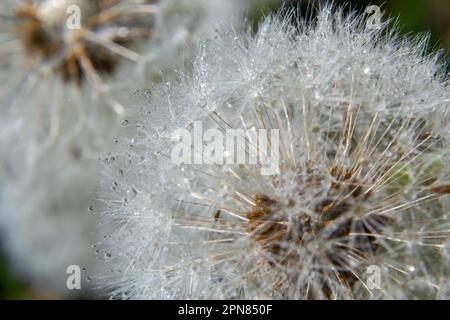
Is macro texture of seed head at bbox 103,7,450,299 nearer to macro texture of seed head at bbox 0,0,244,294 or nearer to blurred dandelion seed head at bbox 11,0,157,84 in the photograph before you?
macro texture of seed head at bbox 0,0,244,294

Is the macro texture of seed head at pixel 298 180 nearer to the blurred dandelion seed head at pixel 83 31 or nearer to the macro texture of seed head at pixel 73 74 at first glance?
the macro texture of seed head at pixel 73 74

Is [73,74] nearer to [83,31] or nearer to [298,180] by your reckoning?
[83,31]

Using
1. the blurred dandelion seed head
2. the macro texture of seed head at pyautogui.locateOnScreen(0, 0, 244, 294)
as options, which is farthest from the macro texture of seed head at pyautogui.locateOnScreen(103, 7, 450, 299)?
the blurred dandelion seed head

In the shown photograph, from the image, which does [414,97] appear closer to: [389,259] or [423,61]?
[423,61]

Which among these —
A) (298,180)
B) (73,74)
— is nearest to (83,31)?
(73,74)

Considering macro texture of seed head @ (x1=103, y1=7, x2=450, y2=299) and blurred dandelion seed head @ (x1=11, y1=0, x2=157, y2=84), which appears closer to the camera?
macro texture of seed head @ (x1=103, y1=7, x2=450, y2=299)

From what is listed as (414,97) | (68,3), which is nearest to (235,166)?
(414,97)

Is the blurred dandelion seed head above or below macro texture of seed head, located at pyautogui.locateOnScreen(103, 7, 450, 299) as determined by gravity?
above
